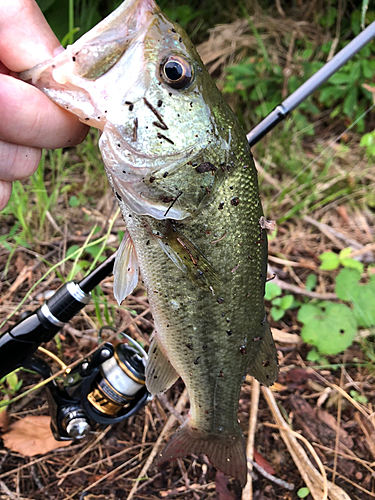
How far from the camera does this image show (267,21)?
4434mm

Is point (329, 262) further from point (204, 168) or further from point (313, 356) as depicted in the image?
point (204, 168)

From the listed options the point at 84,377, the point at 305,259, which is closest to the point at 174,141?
the point at 84,377

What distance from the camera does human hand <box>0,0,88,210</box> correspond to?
1120mm

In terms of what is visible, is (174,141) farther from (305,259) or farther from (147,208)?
(305,259)

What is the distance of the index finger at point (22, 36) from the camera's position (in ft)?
3.74

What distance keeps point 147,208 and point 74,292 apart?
2.13ft

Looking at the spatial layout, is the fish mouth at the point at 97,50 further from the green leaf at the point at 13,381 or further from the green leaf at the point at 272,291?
the green leaf at the point at 272,291

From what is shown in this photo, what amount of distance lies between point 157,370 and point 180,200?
825mm

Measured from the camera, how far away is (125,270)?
1.48 meters

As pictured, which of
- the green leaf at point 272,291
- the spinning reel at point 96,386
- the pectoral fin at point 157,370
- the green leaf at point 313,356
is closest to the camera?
the pectoral fin at point 157,370

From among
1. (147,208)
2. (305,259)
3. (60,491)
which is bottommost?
(305,259)

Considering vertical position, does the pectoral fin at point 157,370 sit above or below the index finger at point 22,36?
below

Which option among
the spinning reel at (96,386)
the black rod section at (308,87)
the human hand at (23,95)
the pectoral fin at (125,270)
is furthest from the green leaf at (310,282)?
the human hand at (23,95)

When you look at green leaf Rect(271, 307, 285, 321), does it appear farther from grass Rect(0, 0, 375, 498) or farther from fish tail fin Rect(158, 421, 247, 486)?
fish tail fin Rect(158, 421, 247, 486)
